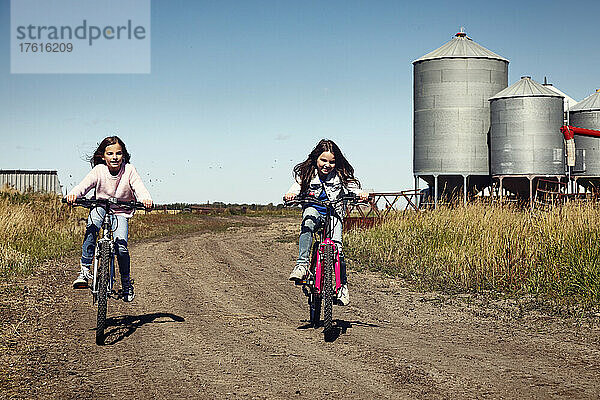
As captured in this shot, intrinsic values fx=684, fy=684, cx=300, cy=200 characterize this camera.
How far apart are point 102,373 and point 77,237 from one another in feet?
48.0

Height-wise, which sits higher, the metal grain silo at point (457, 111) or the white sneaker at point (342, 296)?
the metal grain silo at point (457, 111)

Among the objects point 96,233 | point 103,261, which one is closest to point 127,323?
point 96,233

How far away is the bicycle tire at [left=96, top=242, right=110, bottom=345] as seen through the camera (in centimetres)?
652

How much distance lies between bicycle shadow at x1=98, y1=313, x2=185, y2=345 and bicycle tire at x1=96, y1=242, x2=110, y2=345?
175 mm

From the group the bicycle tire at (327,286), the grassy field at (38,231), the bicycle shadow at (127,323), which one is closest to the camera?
the bicycle tire at (327,286)

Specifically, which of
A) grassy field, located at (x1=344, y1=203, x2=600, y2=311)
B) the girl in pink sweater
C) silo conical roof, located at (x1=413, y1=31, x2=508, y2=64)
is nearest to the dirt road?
the girl in pink sweater

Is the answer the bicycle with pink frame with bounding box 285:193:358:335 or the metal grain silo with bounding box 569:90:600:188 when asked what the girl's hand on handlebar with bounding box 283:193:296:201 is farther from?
the metal grain silo with bounding box 569:90:600:188

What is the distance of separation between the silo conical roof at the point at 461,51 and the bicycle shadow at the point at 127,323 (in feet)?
75.0

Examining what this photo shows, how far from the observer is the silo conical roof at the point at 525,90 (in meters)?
27.0

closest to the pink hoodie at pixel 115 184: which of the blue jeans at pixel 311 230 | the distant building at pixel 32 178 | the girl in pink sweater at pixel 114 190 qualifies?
the girl in pink sweater at pixel 114 190

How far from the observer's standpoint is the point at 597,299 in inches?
351

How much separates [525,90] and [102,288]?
23722mm

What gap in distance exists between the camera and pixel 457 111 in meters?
28.3

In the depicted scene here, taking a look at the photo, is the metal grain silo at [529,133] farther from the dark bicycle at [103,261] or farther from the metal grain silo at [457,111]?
the dark bicycle at [103,261]
